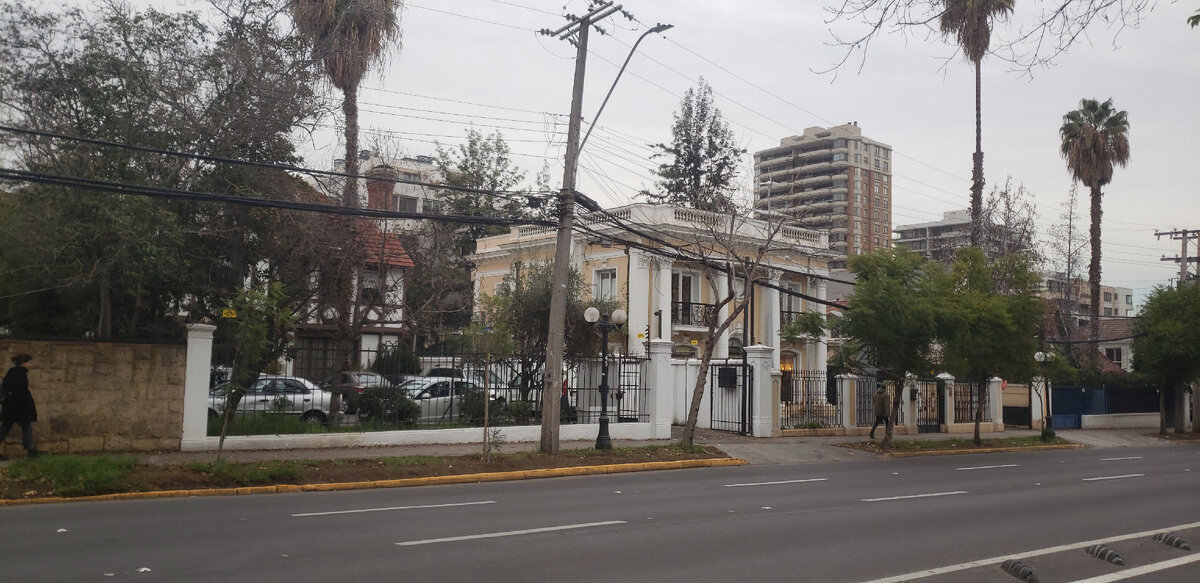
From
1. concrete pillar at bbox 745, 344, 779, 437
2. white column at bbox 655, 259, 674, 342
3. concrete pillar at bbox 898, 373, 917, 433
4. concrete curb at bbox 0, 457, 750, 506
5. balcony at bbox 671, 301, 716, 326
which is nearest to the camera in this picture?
concrete curb at bbox 0, 457, 750, 506

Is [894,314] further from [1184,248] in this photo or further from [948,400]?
[1184,248]

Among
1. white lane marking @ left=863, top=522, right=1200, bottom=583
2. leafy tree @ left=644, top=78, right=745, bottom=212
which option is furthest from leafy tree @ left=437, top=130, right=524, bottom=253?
white lane marking @ left=863, top=522, right=1200, bottom=583

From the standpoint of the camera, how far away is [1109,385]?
Answer: 40.7m

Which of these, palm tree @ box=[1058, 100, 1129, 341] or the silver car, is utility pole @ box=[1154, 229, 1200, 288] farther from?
the silver car

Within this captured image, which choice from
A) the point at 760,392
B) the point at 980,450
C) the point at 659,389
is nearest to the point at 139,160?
the point at 659,389

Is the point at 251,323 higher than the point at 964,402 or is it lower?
higher

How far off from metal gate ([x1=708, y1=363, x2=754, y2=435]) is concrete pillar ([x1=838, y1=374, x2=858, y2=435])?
13.3 feet

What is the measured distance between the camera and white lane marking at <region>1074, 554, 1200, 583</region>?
8.30 metres

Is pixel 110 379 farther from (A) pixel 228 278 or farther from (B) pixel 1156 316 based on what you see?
(B) pixel 1156 316

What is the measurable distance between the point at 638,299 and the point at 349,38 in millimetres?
16110

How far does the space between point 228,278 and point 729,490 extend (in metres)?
12.6

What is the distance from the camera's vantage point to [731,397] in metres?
27.0

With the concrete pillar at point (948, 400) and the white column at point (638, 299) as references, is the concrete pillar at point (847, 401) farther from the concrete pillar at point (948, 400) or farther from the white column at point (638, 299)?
the white column at point (638, 299)

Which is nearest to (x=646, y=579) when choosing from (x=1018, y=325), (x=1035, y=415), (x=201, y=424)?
(x=201, y=424)
